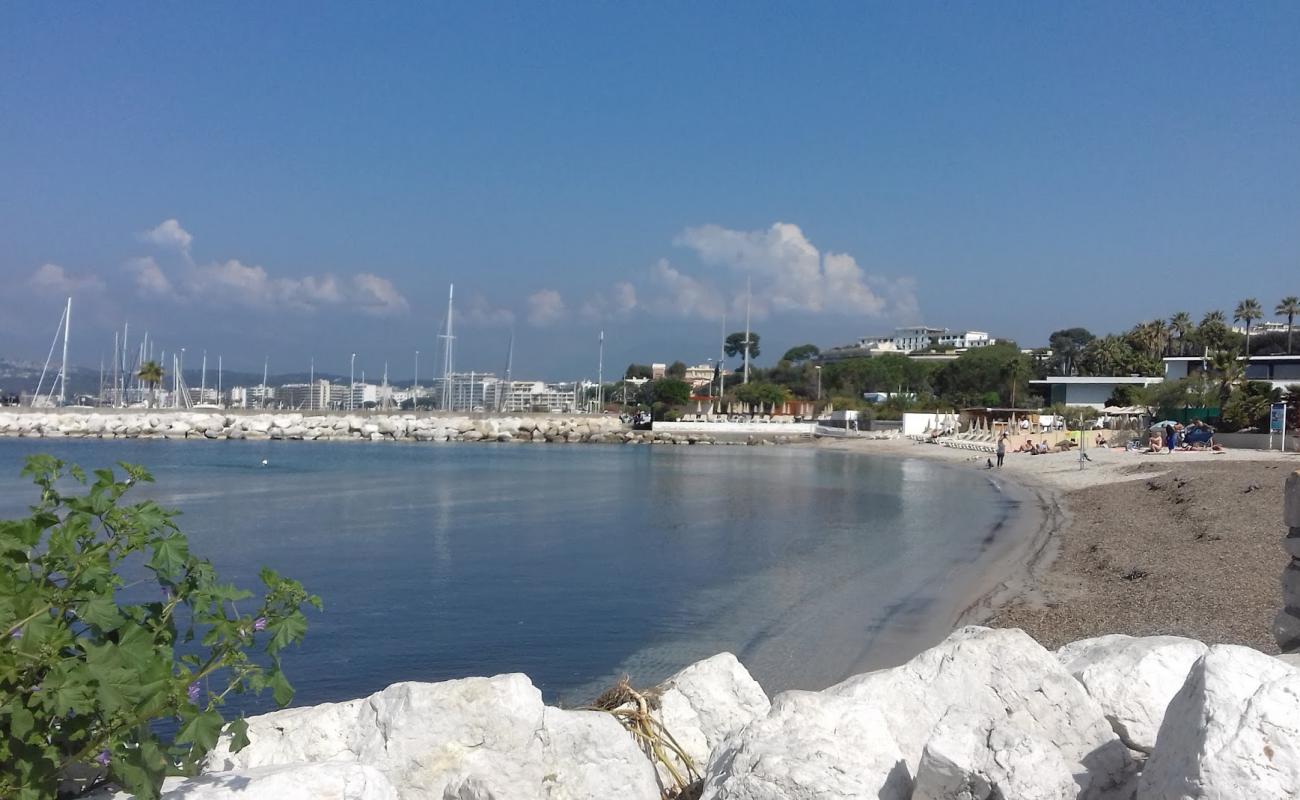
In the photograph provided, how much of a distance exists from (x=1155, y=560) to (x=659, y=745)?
50.3 ft

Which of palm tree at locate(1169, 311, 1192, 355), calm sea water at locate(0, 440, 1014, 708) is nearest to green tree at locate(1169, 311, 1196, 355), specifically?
palm tree at locate(1169, 311, 1192, 355)

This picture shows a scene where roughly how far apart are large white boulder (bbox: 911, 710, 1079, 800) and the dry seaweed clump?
4.49 ft

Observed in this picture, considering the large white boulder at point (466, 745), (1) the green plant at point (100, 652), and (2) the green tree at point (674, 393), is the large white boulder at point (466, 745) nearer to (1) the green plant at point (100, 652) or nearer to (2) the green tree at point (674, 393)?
(1) the green plant at point (100, 652)

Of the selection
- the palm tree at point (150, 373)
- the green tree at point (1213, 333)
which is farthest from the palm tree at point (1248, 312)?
the palm tree at point (150, 373)

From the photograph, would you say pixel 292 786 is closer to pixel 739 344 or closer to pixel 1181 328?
pixel 1181 328

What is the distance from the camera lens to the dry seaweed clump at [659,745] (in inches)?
184

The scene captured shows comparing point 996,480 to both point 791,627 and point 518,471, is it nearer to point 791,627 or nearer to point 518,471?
point 518,471

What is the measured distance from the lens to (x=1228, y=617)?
11641 mm

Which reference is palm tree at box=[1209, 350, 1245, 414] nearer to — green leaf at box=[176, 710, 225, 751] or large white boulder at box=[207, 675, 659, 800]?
large white boulder at box=[207, 675, 659, 800]

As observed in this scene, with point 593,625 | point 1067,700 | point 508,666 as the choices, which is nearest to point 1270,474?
point 593,625

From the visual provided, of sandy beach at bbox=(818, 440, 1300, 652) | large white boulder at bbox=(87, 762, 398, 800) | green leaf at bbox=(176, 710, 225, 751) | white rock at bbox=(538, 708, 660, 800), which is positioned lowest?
sandy beach at bbox=(818, 440, 1300, 652)

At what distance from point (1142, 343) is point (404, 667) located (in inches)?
3700

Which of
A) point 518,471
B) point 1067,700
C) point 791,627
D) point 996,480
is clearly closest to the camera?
point 1067,700

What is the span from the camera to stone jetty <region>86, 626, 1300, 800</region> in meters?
3.21
